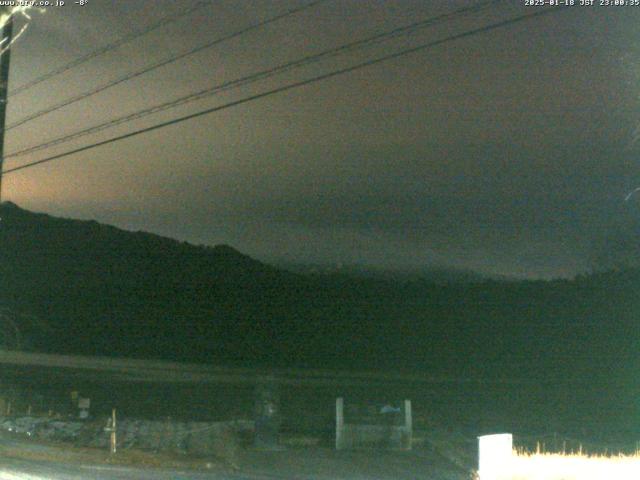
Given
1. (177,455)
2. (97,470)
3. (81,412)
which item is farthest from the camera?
(81,412)

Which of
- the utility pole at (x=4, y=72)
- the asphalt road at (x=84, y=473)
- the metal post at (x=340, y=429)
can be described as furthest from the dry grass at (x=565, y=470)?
the utility pole at (x=4, y=72)

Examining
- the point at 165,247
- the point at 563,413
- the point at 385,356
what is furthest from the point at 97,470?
the point at 165,247

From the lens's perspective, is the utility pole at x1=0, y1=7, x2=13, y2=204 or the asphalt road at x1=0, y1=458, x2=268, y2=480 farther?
the utility pole at x1=0, y1=7, x2=13, y2=204

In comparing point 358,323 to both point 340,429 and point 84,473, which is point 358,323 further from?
point 84,473

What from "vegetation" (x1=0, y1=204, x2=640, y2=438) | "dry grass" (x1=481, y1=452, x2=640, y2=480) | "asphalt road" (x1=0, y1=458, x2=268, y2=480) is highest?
"vegetation" (x1=0, y1=204, x2=640, y2=438)

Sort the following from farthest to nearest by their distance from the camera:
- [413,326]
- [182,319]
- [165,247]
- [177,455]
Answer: [165,247] < [182,319] < [413,326] < [177,455]

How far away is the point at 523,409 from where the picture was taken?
35.2m

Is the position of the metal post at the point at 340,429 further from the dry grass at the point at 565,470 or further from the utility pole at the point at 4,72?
the utility pole at the point at 4,72

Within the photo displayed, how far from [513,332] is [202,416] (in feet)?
118

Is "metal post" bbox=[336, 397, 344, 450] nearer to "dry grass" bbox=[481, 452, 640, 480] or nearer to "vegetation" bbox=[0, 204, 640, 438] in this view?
"dry grass" bbox=[481, 452, 640, 480]

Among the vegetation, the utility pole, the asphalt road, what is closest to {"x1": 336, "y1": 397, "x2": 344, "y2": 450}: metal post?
the asphalt road

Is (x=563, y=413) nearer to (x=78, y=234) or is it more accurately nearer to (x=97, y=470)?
(x=97, y=470)

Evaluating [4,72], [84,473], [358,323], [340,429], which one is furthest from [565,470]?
[358,323]

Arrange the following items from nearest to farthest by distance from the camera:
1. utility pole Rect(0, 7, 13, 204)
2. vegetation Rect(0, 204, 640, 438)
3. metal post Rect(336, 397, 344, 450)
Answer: utility pole Rect(0, 7, 13, 204) < metal post Rect(336, 397, 344, 450) < vegetation Rect(0, 204, 640, 438)
